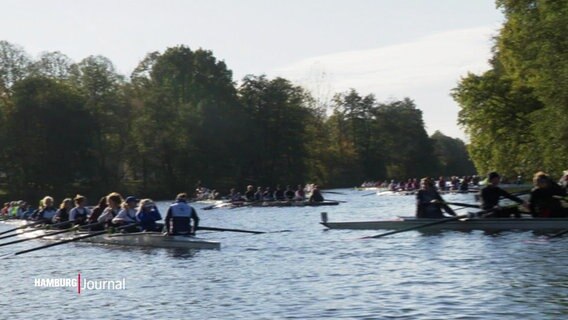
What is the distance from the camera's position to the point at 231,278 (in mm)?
18938

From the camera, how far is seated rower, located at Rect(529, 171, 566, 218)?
80.5 feet

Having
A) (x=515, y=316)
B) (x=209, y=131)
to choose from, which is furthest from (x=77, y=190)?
(x=515, y=316)

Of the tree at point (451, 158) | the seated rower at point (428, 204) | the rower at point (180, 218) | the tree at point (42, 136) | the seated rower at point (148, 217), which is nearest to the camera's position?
the rower at point (180, 218)

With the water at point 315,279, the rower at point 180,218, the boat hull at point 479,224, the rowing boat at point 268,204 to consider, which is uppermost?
the rowing boat at point 268,204

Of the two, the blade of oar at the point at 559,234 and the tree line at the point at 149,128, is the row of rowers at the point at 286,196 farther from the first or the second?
the blade of oar at the point at 559,234

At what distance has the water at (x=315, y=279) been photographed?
15.0 m

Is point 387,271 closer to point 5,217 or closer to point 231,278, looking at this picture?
point 231,278

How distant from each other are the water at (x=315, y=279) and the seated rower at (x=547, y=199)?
980mm

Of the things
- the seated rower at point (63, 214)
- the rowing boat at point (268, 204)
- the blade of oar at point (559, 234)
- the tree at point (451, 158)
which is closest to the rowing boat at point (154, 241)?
the seated rower at point (63, 214)

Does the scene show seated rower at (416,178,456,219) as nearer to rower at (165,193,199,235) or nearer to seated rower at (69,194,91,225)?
rower at (165,193,199,235)

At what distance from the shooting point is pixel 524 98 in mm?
46812

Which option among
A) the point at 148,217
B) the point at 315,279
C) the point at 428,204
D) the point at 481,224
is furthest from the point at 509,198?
the point at 148,217

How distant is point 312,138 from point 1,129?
37800 mm

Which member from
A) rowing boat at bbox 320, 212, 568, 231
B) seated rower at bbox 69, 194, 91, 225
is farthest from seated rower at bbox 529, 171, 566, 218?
seated rower at bbox 69, 194, 91, 225
